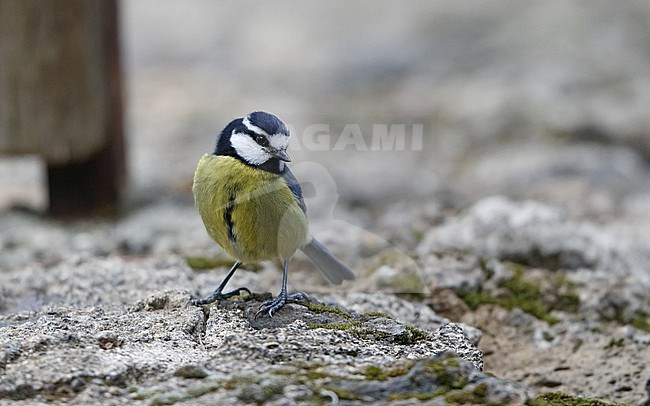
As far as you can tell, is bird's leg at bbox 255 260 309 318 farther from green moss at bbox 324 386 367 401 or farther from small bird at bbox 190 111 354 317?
green moss at bbox 324 386 367 401

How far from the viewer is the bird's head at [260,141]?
116 inches

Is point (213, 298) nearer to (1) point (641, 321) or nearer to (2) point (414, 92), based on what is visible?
(1) point (641, 321)

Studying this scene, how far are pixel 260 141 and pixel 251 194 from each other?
184 mm

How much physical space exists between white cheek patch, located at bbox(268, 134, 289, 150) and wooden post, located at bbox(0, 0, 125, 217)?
2452 millimetres

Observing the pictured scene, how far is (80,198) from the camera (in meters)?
5.49

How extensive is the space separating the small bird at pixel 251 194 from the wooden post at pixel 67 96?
7.38 feet

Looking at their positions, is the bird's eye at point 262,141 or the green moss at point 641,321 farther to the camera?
the green moss at point 641,321

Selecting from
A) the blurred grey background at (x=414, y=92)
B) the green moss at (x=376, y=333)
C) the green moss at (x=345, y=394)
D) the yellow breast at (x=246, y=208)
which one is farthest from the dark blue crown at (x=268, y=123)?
the blurred grey background at (x=414, y=92)

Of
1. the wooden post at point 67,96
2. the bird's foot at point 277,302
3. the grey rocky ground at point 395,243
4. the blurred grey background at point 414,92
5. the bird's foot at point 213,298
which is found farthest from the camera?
the blurred grey background at point 414,92

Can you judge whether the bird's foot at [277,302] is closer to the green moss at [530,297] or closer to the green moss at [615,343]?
the green moss at [530,297]

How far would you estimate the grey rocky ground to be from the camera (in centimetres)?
227

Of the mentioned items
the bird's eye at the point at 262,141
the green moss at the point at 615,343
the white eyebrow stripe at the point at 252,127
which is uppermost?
the white eyebrow stripe at the point at 252,127

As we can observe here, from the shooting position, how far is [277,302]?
280 centimetres

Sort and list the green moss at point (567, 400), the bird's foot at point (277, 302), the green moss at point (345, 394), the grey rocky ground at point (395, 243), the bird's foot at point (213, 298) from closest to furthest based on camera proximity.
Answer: the green moss at point (345, 394) < the grey rocky ground at point (395, 243) < the green moss at point (567, 400) < the bird's foot at point (277, 302) < the bird's foot at point (213, 298)
